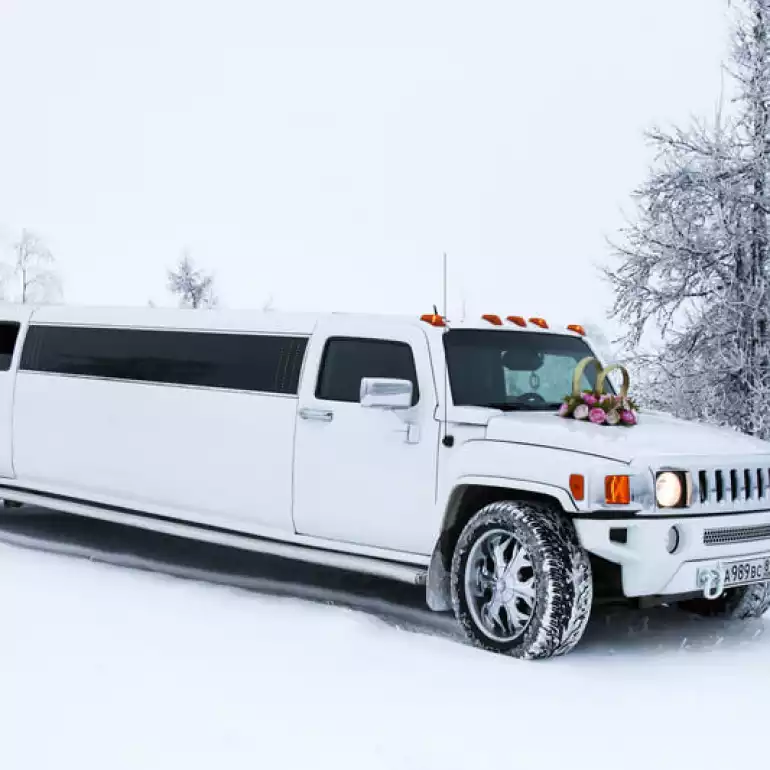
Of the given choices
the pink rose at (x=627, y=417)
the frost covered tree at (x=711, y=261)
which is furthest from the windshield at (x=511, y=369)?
the frost covered tree at (x=711, y=261)

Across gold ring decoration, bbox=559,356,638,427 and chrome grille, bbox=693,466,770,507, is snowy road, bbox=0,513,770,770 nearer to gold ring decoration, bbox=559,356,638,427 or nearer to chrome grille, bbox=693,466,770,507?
chrome grille, bbox=693,466,770,507

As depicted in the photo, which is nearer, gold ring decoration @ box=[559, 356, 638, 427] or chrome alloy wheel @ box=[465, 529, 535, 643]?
chrome alloy wheel @ box=[465, 529, 535, 643]

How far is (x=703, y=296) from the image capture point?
19016 mm

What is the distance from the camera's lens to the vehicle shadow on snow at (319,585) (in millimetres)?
6906

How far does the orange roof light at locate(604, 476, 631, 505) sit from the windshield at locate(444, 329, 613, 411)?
1.09 meters

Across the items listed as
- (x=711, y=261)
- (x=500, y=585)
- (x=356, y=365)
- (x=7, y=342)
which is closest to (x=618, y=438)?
(x=500, y=585)

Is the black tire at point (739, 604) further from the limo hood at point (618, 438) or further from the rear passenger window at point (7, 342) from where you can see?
the rear passenger window at point (7, 342)

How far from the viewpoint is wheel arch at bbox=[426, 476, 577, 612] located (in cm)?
645

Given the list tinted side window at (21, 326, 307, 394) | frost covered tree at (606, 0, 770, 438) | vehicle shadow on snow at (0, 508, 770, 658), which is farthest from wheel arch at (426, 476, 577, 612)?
frost covered tree at (606, 0, 770, 438)

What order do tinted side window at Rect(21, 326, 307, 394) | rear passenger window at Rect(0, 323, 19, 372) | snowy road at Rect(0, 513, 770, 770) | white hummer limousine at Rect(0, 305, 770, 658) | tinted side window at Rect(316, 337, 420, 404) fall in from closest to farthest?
snowy road at Rect(0, 513, 770, 770) < white hummer limousine at Rect(0, 305, 770, 658) < tinted side window at Rect(316, 337, 420, 404) < tinted side window at Rect(21, 326, 307, 394) < rear passenger window at Rect(0, 323, 19, 372)

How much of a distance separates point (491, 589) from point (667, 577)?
0.96 metres

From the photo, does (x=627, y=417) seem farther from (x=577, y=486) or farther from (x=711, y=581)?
(x=711, y=581)

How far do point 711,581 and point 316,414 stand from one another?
2.55 metres

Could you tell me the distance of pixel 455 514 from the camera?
665 cm
